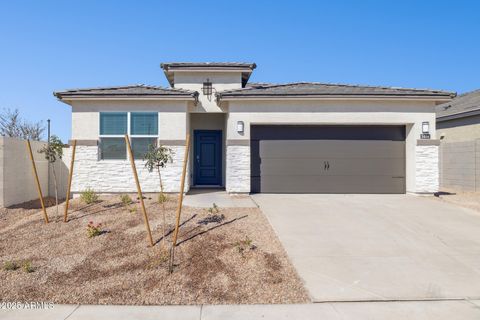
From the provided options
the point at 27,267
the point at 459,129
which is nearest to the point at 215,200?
the point at 27,267

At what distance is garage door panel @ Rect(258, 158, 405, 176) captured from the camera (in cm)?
1084

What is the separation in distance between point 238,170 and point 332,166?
3.55 m

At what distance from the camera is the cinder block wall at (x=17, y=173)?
9188mm

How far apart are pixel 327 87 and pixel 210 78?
4.74 m

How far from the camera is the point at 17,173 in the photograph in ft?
32.2

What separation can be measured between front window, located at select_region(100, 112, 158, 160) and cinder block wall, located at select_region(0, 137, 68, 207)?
8.83ft

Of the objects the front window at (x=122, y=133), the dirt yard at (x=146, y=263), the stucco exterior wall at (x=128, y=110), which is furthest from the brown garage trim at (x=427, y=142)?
the front window at (x=122, y=133)

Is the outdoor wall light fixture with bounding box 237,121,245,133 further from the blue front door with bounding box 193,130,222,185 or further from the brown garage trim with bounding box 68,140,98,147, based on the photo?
the brown garage trim with bounding box 68,140,98,147

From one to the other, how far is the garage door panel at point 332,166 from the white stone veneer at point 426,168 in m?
0.57

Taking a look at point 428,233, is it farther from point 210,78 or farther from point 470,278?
point 210,78

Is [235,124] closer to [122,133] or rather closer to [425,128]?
[122,133]

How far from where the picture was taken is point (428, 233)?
6.52 metres

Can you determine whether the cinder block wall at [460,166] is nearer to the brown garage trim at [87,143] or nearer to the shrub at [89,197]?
the shrub at [89,197]

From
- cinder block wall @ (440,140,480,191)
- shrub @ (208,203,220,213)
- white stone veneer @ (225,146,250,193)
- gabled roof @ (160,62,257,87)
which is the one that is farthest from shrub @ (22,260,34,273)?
cinder block wall @ (440,140,480,191)
